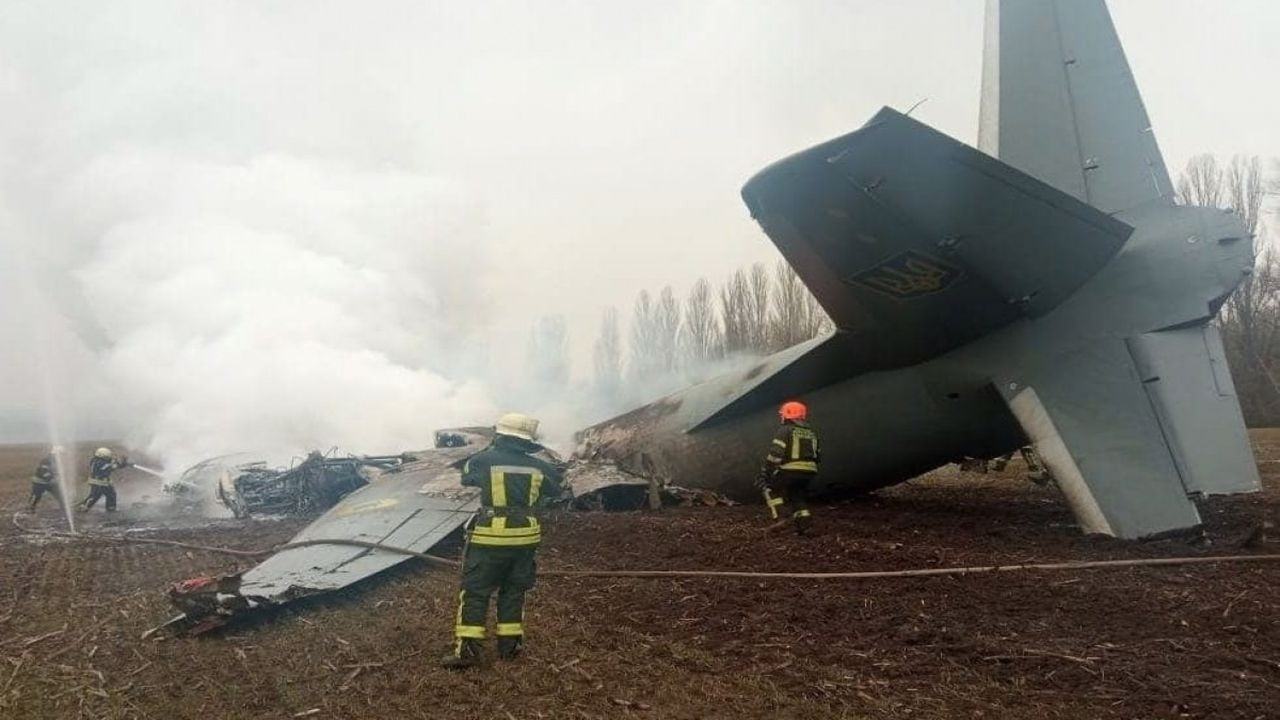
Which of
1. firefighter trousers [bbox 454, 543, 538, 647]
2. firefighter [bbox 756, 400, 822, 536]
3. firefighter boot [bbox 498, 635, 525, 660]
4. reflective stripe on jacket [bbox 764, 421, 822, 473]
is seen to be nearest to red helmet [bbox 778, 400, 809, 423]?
firefighter [bbox 756, 400, 822, 536]

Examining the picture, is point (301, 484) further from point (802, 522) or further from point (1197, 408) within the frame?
point (1197, 408)

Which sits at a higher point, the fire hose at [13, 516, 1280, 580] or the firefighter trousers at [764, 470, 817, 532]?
the firefighter trousers at [764, 470, 817, 532]

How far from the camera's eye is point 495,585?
5.49 meters

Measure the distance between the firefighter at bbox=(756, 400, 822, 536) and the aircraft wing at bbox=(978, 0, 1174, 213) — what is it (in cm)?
406

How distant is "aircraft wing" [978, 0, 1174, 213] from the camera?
9086 millimetres

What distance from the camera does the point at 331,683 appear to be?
4.94 meters

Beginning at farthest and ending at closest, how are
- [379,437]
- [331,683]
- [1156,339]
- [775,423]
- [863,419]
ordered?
[379,437], [775,423], [863,419], [1156,339], [331,683]

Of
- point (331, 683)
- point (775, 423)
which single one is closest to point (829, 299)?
point (775, 423)

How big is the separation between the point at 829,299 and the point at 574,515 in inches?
189

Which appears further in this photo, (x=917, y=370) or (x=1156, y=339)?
(x=917, y=370)

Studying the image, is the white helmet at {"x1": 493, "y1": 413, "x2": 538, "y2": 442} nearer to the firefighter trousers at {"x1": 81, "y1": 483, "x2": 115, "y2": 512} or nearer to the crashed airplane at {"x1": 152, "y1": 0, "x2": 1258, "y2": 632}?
the crashed airplane at {"x1": 152, "y1": 0, "x2": 1258, "y2": 632}

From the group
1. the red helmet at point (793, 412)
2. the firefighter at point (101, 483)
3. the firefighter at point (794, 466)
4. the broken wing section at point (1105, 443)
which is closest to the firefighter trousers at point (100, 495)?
the firefighter at point (101, 483)

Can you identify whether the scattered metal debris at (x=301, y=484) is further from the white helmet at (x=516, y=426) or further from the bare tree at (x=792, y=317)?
the bare tree at (x=792, y=317)

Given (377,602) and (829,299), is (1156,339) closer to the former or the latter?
(829,299)
